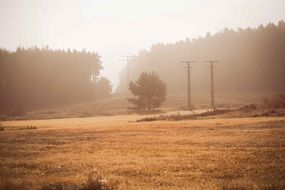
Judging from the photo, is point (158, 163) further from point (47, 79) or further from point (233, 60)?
point (233, 60)

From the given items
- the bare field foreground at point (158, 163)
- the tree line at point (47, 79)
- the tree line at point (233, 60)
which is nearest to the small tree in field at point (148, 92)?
the tree line at point (47, 79)

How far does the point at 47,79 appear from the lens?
134m

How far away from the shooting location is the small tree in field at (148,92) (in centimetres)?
9412

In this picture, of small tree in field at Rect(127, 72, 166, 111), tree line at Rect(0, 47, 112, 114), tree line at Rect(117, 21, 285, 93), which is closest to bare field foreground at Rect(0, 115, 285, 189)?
small tree in field at Rect(127, 72, 166, 111)

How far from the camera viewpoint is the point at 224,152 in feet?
73.2

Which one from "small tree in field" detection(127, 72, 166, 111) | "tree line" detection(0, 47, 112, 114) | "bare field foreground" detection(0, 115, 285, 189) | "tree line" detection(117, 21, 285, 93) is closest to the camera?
"bare field foreground" detection(0, 115, 285, 189)

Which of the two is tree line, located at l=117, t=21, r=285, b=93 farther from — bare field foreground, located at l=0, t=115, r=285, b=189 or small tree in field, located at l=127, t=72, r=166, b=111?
bare field foreground, located at l=0, t=115, r=285, b=189

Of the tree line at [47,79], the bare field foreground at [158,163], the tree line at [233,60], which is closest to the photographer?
the bare field foreground at [158,163]

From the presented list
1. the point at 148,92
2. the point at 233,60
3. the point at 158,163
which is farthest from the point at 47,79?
the point at 158,163

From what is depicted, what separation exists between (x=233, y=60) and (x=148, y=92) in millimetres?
62478

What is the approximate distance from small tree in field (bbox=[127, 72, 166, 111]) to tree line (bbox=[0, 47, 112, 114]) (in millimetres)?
41961

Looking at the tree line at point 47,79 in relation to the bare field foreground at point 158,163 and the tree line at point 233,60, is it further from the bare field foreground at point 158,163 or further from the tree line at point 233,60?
the bare field foreground at point 158,163

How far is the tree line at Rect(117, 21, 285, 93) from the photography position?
13675cm

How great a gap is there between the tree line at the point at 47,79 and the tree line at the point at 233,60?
31.3 m
